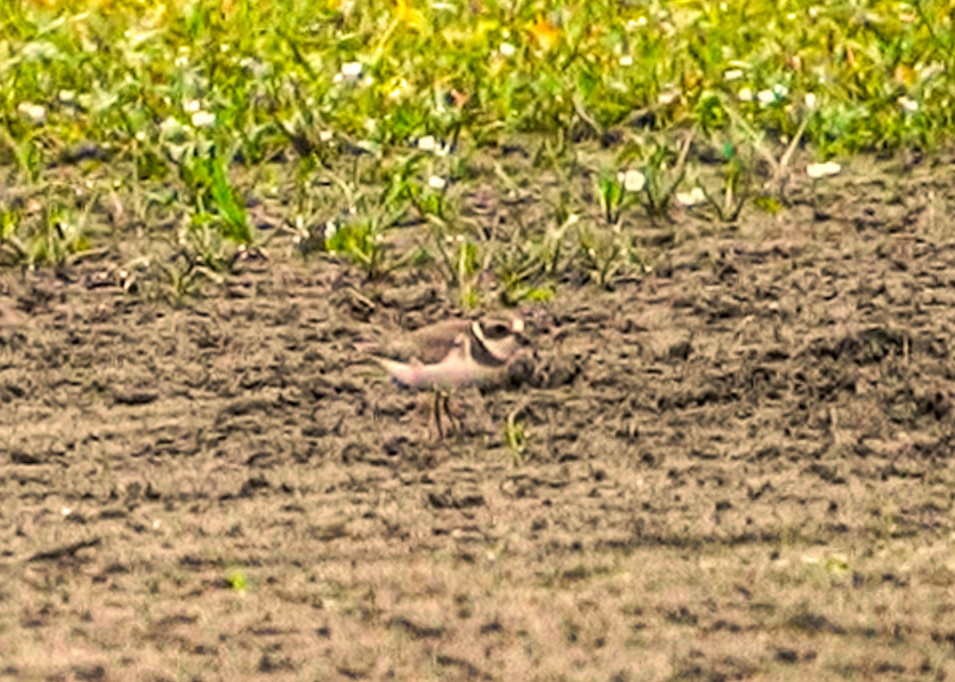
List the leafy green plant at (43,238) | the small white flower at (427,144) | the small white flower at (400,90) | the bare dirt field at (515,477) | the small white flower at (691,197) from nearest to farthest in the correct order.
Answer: the bare dirt field at (515,477) < the leafy green plant at (43,238) < the small white flower at (691,197) < the small white flower at (427,144) < the small white flower at (400,90)

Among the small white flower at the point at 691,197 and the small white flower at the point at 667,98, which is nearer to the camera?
the small white flower at the point at 691,197

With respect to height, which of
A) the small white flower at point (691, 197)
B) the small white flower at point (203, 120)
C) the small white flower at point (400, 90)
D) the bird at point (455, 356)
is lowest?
the bird at point (455, 356)

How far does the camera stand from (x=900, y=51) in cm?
447

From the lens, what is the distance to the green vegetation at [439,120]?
12.4ft

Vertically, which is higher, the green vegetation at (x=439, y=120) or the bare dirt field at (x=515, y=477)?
the green vegetation at (x=439, y=120)

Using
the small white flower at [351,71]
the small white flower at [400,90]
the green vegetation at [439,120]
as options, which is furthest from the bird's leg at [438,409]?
the small white flower at [351,71]

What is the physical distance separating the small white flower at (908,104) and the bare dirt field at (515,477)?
40cm

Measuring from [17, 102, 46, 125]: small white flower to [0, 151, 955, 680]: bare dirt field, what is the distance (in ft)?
2.37

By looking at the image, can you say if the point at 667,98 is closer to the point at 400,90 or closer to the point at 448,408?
the point at 400,90

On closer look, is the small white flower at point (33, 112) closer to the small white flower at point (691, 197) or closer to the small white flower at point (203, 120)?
the small white flower at point (203, 120)

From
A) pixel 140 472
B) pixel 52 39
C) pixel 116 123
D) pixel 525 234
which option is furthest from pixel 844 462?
pixel 52 39

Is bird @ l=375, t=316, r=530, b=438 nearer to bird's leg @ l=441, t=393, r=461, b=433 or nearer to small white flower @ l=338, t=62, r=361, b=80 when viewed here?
bird's leg @ l=441, t=393, r=461, b=433

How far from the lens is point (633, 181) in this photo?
3883mm

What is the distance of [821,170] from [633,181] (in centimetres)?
41
